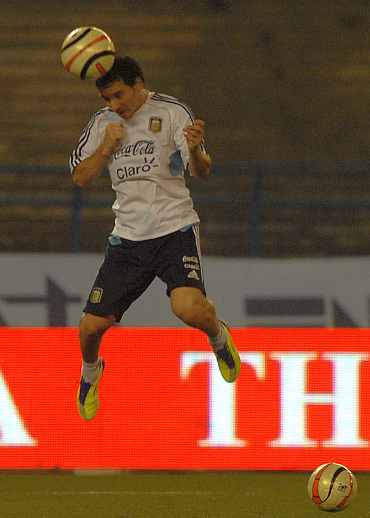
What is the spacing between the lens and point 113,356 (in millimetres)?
11094

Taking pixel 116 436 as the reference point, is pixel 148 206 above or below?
above

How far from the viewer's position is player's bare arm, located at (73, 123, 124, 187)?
8.18 meters

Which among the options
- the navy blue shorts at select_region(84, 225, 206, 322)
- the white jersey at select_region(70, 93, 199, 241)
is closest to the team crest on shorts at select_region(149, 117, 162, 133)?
the white jersey at select_region(70, 93, 199, 241)

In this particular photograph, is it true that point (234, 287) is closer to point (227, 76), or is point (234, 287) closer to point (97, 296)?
point (97, 296)

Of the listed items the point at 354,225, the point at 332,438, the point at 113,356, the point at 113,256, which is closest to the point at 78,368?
the point at 113,356

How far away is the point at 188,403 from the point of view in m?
11.0

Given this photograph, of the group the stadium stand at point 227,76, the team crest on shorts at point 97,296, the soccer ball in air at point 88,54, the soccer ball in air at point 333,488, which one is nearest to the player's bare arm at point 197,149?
the soccer ball in air at point 88,54

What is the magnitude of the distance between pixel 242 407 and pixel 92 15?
757 centimetres

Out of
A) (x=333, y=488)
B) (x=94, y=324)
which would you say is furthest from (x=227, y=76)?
(x=333, y=488)

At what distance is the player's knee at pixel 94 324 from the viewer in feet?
27.9

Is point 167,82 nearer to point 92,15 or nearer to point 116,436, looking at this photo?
point 92,15

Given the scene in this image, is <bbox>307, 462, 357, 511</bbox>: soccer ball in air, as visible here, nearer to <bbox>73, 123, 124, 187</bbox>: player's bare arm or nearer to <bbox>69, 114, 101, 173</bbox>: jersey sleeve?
<bbox>73, 123, 124, 187</bbox>: player's bare arm

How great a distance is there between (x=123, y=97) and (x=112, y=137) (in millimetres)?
226

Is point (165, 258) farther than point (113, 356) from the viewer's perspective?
No
